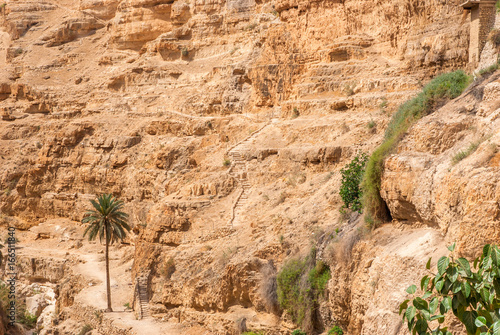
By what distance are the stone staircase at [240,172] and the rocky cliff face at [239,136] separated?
0.25ft

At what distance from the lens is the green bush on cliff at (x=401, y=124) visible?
14617 mm

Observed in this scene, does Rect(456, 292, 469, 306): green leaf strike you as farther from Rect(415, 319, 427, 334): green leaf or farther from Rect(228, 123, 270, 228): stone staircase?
Rect(228, 123, 270, 228): stone staircase

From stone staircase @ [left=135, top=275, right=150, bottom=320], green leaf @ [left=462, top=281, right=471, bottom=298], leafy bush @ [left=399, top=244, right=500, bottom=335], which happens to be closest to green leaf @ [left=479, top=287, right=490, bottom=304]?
leafy bush @ [left=399, top=244, right=500, bottom=335]

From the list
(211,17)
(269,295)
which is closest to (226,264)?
(269,295)

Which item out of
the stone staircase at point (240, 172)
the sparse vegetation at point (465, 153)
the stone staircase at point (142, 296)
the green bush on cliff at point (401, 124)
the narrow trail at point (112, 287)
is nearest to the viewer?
the sparse vegetation at point (465, 153)

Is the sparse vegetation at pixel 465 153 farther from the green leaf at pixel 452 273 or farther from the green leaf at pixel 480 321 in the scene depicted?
the green leaf at pixel 480 321

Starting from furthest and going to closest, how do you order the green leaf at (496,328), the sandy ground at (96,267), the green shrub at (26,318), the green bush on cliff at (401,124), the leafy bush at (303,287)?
the green shrub at (26,318) → the sandy ground at (96,267) → the leafy bush at (303,287) → the green bush on cliff at (401,124) → the green leaf at (496,328)

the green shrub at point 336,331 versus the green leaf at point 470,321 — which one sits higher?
the green leaf at point 470,321

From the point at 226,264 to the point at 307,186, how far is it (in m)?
4.45

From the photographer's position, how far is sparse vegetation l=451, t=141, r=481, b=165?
460 inches

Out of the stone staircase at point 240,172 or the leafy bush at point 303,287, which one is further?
the stone staircase at point 240,172

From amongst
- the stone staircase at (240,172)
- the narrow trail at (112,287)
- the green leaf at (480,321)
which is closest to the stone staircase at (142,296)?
the narrow trail at (112,287)

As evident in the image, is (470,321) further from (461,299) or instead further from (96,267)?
(96,267)

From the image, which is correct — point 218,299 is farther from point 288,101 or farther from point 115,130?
point 115,130
